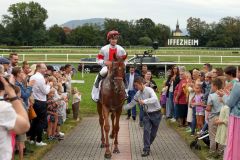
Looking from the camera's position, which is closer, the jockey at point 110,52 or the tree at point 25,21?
the jockey at point 110,52

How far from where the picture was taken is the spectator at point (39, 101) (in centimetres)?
1203

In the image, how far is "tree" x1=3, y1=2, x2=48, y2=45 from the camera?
363 feet

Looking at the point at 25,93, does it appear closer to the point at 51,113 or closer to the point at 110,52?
the point at 51,113

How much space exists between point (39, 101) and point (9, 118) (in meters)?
8.11

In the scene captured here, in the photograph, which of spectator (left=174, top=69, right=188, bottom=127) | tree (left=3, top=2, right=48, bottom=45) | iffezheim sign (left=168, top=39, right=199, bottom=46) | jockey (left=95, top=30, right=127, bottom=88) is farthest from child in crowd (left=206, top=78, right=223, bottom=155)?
tree (left=3, top=2, right=48, bottom=45)

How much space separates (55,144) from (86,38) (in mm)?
94070

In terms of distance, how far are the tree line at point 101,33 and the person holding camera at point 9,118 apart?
3676 inches

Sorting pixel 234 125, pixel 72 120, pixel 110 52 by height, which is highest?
pixel 110 52

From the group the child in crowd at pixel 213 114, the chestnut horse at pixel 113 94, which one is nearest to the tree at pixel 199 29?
the chestnut horse at pixel 113 94

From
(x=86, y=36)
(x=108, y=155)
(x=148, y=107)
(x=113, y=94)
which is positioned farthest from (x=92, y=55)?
(x=86, y=36)

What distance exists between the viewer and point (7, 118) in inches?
161

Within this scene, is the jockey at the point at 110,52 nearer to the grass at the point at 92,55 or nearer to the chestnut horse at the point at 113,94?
the chestnut horse at the point at 113,94

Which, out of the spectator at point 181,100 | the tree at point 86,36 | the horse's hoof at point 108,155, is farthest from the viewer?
the tree at point 86,36

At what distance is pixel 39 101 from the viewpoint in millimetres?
12117
